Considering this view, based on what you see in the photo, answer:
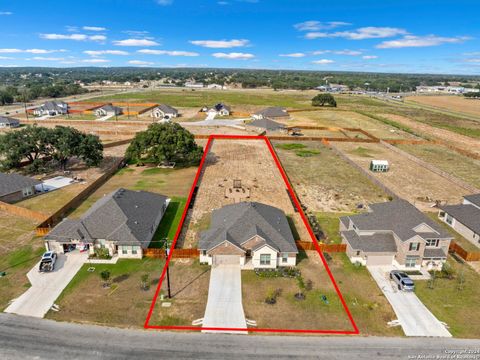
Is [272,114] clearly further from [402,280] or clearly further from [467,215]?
[402,280]

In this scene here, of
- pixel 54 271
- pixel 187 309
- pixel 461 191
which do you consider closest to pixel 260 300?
pixel 187 309

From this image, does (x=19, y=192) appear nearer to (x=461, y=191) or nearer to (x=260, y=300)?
(x=260, y=300)

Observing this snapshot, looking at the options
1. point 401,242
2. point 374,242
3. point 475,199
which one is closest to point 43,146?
point 374,242

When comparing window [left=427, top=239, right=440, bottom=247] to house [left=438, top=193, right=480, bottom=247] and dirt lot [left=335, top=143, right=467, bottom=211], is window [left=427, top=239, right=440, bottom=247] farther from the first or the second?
dirt lot [left=335, top=143, right=467, bottom=211]

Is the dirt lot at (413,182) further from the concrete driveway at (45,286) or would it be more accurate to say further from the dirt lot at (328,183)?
A: the concrete driveway at (45,286)

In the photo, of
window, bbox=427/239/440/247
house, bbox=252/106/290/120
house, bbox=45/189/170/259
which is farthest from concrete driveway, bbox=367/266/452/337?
house, bbox=252/106/290/120

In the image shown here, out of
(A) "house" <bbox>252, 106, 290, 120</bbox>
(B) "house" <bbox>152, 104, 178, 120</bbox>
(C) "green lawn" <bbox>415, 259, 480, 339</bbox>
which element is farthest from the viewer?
(A) "house" <bbox>252, 106, 290, 120</bbox>
